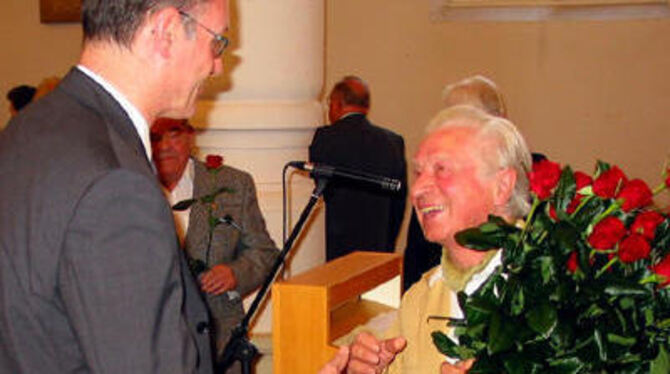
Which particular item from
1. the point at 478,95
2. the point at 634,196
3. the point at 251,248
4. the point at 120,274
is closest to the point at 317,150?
the point at 478,95

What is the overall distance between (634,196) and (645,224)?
2.4 inches

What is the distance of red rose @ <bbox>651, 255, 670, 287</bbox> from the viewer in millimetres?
1915

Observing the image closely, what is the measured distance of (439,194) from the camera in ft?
8.66

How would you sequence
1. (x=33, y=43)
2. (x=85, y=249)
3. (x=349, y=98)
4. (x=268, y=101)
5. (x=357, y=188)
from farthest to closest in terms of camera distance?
(x=33, y=43) < (x=349, y=98) < (x=357, y=188) < (x=268, y=101) < (x=85, y=249)

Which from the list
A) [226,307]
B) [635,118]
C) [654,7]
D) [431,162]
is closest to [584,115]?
[635,118]

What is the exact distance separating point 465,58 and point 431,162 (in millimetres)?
5707

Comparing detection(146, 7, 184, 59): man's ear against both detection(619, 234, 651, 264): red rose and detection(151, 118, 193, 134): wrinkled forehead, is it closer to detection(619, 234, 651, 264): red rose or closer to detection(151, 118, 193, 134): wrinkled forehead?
detection(619, 234, 651, 264): red rose

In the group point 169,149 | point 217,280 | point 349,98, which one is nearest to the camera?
point 217,280

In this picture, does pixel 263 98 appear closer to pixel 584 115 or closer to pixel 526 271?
pixel 526 271

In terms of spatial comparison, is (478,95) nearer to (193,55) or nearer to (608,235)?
(608,235)

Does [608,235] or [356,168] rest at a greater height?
[608,235]

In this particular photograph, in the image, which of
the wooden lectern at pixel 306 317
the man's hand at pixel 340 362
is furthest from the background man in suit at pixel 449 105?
the man's hand at pixel 340 362

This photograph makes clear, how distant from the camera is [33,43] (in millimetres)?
9109

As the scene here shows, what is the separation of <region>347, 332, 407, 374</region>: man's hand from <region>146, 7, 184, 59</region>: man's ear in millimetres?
1085
